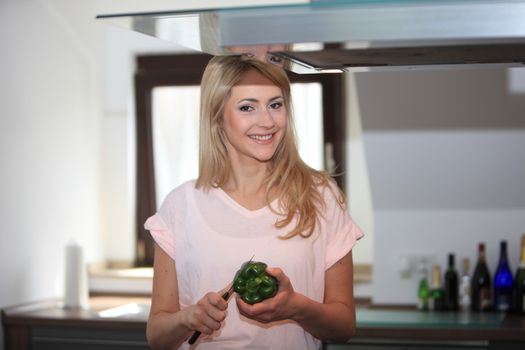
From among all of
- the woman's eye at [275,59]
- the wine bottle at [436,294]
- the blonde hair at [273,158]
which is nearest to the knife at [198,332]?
the blonde hair at [273,158]

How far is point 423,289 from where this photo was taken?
409 cm

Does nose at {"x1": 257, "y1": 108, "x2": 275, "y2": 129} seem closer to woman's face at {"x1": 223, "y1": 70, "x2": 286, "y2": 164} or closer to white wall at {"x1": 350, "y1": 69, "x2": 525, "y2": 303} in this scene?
woman's face at {"x1": 223, "y1": 70, "x2": 286, "y2": 164}

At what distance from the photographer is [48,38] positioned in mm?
4543

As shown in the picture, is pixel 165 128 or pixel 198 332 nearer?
pixel 198 332

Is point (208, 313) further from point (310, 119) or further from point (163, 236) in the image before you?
point (310, 119)

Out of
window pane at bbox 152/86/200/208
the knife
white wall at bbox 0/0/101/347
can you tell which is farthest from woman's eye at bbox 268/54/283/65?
window pane at bbox 152/86/200/208

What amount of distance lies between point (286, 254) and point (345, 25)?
2.55ft

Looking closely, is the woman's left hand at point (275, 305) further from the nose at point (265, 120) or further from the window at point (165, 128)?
the window at point (165, 128)

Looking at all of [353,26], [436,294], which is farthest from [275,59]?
[436,294]

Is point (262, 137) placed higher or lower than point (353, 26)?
lower

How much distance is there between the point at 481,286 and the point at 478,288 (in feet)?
0.06

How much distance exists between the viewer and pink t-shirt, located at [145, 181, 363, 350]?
2084 millimetres

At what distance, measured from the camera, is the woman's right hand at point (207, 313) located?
1915 mm

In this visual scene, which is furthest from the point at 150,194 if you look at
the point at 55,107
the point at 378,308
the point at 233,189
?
the point at 233,189
